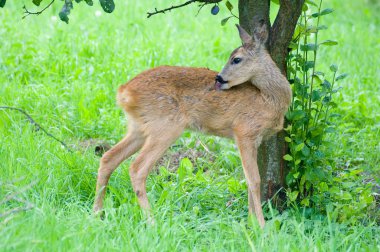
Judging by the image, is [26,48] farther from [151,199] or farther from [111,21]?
[151,199]

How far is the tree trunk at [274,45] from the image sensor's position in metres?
4.82

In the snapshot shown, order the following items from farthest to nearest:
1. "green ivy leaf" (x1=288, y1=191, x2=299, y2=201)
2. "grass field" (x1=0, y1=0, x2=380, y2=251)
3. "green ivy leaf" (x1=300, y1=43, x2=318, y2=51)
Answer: "green ivy leaf" (x1=288, y1=191, x2=299, y2=201) → "green ivy leaf" (x1=300, y1=43, x2=318, y2=51) → "grass field" (x1=0, y1=0, x2=380, y2=251)

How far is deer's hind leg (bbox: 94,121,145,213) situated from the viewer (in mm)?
4902

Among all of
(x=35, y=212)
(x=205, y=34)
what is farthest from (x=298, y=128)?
(x=205, y=34)

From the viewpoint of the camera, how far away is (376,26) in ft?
35.5

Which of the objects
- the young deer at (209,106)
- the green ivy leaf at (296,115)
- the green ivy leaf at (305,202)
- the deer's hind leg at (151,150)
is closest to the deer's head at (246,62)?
the young deer at (209,106)

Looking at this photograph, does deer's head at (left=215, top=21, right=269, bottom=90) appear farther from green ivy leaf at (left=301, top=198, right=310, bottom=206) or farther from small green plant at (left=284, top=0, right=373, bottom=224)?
green ivy leaf at (left=301, top=198, right=310, bottom=206)

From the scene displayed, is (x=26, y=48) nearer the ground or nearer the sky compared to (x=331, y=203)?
nearer the sky

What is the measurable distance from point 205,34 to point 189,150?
341 cm

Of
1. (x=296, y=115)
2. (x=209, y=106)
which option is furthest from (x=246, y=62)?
(x=296, y=115)

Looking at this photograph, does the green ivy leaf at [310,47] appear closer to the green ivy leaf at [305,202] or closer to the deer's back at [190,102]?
the deer's back at [190,102]

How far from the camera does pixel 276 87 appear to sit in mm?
4895

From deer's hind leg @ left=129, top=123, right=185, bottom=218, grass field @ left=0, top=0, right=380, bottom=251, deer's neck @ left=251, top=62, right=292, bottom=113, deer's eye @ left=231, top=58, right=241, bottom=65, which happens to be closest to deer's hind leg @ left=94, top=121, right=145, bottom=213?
grass field @ left=0, top=0, right=380, bottom=251

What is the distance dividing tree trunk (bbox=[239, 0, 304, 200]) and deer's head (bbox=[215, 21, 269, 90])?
0.09 m
